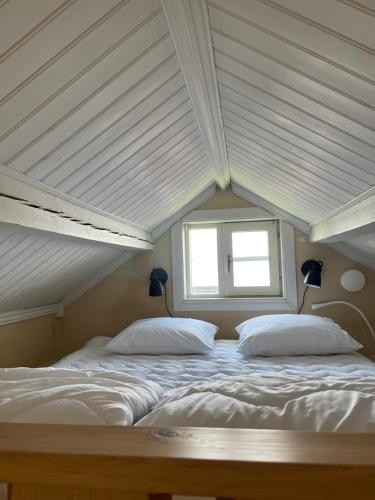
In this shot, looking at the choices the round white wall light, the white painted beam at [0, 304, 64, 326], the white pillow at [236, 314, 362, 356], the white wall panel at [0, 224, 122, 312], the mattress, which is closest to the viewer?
the white wall panel at [0, 224, 122, 312]

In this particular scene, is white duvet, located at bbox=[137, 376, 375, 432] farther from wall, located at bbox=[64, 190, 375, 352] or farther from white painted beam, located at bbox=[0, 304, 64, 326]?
wall, located at bbox=[64, 190, 375, 352]

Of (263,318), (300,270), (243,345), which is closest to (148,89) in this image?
(243,345)

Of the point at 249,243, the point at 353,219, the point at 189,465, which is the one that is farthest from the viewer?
the point at 249,243

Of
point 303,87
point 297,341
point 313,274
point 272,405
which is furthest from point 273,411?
point 313,274

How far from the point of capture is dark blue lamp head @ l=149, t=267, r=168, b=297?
3.16 meters

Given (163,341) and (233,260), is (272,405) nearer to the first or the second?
(163,341)

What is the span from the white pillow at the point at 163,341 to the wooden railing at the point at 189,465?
6.78 ft

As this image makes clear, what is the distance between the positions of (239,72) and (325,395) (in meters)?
1.10

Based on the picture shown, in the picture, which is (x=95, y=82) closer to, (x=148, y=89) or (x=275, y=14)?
(x=148, y=89)

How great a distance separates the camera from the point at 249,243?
338cm

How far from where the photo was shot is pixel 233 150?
225 cm

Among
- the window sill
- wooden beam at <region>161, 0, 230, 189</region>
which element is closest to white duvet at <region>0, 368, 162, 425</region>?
wooden beam at <region>161, 0, 230, 189</region>

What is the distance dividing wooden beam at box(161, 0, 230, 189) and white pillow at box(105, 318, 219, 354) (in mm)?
1350

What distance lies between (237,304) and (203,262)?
0.53m
